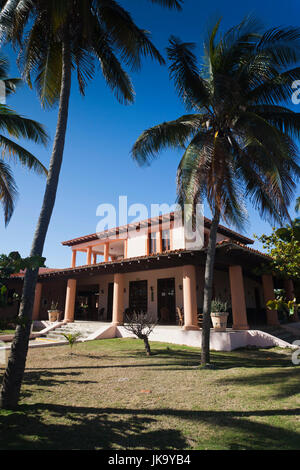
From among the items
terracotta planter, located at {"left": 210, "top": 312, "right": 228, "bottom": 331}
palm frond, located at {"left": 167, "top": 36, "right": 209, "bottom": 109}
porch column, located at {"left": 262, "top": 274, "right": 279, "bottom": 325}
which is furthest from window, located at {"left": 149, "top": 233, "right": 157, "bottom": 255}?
palm frond, located at {"left": 167, "top": 36, "right": 209, "bottom": 109}

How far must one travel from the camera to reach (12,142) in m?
9.48

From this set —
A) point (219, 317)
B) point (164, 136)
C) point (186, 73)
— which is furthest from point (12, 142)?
point (219, 317)

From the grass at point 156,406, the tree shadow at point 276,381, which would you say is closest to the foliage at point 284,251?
the tree shadow at point 276,381

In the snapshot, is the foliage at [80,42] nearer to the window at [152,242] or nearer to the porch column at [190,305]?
the porch column at [190,305]

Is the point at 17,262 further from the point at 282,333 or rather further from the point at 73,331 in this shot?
the point at 282,333

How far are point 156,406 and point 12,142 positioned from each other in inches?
368

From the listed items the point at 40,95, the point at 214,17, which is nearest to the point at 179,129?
the point at 214,17

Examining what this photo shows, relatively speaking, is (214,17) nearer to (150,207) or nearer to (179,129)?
(179,129)

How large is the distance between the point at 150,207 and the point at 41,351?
9401 millimetres

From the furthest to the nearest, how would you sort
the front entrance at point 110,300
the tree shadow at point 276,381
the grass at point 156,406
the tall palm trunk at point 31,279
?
1. the front entrance at point 110,300
2. the tree shadow at point 276,381
3. the tall palm trunk at point 31,279
4. the grass at point 156,406

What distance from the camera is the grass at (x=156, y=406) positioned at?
10.6 feet

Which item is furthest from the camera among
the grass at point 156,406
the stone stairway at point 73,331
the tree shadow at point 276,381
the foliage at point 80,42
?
the stone stairway at point 73,331

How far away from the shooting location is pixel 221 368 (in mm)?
7246

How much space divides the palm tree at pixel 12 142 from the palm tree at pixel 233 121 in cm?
355
